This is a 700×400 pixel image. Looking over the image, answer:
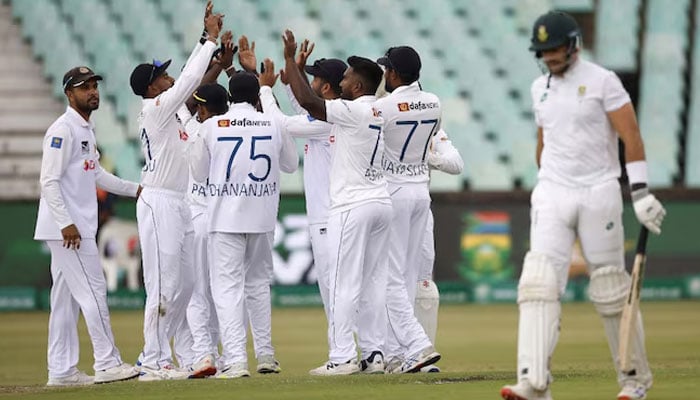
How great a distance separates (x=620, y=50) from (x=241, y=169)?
1415 cm

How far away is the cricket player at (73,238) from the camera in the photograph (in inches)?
374

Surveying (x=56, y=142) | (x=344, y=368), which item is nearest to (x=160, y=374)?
(x=344, y=368)

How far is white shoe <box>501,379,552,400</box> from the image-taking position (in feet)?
23.1

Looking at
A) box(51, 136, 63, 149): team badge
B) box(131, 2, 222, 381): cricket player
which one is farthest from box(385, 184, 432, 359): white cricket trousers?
box(51, 136, 63, 149): team badge

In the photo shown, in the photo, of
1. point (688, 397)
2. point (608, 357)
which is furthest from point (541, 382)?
point (608, 357)

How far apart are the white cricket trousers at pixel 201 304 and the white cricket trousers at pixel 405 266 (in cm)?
134

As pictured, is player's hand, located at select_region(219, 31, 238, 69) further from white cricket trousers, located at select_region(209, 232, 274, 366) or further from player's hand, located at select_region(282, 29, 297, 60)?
white cricket trousers, located at select_region(209, 232, 274, 366)

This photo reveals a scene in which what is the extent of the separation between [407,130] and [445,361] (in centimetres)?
310

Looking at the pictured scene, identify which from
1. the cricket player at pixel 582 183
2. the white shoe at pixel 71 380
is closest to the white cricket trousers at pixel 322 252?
the white shoe at pixel 71 380

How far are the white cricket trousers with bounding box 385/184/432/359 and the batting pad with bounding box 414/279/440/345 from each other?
261mm

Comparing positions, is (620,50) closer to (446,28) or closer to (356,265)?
(446,28)

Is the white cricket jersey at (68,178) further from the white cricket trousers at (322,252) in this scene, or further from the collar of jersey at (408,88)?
the collar of jersey at (408,88)

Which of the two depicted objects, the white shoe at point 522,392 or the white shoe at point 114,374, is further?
the white shoe at point 114,374

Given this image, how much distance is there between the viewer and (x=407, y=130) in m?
9.93
